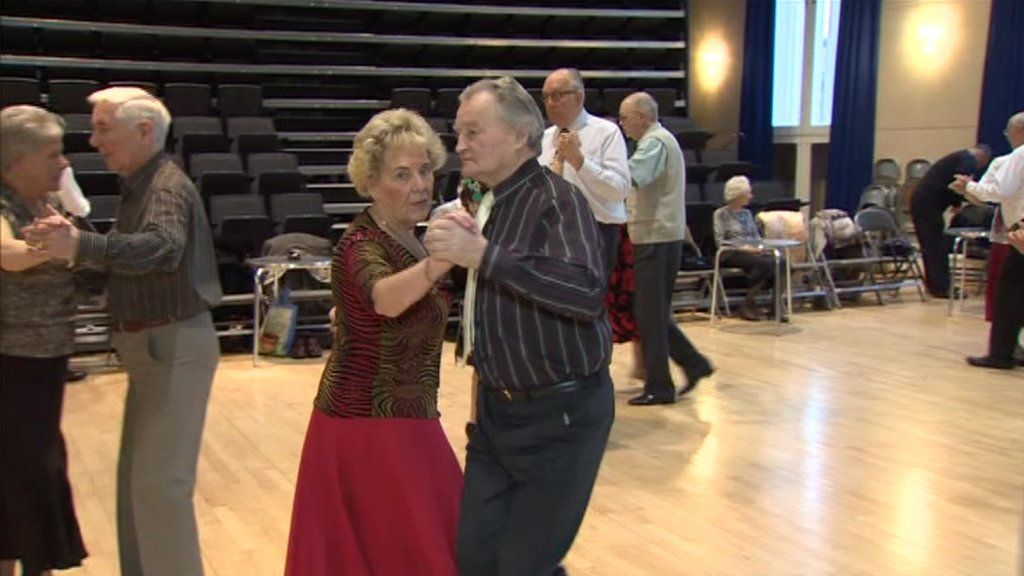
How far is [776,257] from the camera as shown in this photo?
27.4 ft

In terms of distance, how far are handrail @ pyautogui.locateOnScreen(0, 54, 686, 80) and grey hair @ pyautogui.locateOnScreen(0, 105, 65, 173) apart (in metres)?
8.59

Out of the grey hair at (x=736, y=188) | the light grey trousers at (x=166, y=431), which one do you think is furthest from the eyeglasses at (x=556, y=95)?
the grey hair at (x=736, y=188)

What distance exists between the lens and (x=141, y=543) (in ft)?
8.73

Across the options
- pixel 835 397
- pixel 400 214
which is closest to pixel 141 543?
pixel 400 214

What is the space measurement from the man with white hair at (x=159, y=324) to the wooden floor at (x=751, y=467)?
2.33 ft

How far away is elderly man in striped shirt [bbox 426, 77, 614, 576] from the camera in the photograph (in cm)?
209

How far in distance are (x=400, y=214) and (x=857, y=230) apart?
7938mm

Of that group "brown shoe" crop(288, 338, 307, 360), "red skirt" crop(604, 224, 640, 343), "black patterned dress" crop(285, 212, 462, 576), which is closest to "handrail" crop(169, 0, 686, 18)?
"brown shoe" crop(288, 338, 307, 360)

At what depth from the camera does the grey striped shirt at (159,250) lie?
2.48 m

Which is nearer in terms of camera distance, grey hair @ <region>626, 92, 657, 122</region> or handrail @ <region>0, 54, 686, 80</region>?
grey hair @ <region>626, 92, 657, 122</region>

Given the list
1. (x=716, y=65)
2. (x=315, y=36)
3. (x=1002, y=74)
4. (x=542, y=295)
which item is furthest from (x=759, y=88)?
(x=542, y=295)

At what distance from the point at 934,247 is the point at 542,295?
8323mm

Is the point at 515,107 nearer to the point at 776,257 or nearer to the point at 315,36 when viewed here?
the point at 776,257

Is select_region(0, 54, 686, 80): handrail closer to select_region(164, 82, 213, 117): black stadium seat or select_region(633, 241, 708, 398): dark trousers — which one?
select_region(164, 82, 213, 117): black stadium seat
